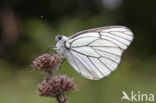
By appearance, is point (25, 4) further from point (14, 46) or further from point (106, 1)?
point (106, 1)

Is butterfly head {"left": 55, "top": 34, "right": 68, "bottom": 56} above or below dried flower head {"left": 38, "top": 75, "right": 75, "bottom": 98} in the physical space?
above

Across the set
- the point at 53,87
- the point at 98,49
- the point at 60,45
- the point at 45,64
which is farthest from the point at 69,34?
the point at 53,87

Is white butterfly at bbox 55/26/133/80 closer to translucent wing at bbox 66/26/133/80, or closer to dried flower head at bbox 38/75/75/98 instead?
translucent wing at bbox 66/26/133/80

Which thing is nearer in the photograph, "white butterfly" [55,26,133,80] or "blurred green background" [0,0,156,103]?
"white butterfly" [55,26,133,80]

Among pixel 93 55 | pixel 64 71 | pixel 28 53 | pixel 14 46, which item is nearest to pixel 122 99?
pixel 64 71

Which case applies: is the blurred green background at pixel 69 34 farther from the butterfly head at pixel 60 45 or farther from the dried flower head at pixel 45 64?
the dried flower head at pixel 45 64

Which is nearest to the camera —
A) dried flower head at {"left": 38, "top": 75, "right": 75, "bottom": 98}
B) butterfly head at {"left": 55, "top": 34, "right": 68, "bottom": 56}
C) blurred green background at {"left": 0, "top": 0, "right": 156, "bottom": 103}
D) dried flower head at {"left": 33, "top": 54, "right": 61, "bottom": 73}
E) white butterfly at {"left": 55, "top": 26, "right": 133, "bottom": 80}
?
dried flower head at {"left": 38, "top": 75, "right": 75, "bottom": 98}

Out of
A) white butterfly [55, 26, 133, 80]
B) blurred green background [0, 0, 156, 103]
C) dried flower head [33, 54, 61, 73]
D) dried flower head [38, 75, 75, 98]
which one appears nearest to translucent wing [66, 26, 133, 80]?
white butterfly [55, 26, 133, 80]

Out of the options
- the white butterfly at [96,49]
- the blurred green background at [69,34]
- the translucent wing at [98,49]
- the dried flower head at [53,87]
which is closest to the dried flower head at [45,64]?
the dried flower head at [53,87]
